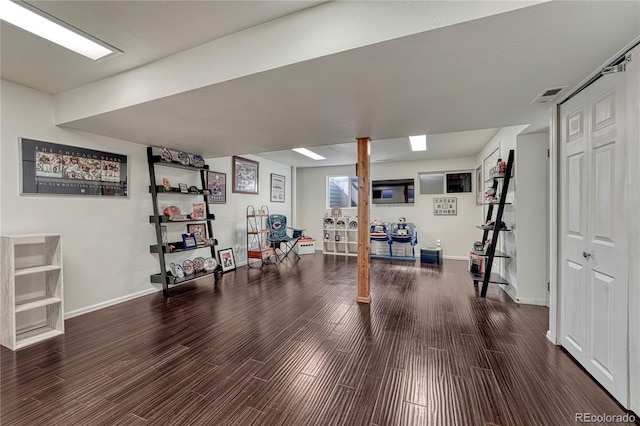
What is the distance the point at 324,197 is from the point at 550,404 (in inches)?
276

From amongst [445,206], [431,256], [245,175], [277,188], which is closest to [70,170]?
[245,175]

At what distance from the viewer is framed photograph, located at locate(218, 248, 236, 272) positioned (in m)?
5.33

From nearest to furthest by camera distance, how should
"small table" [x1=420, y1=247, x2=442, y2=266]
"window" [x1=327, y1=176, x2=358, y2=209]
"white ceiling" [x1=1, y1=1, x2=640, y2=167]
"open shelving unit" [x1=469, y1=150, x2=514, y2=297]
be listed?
1. "white ceiling" [x1=1, y1=1, x2=640, y2=167]
2. "open shelving unit" [x1=469, y1=150, x2=514, y2=297]
3. "small table" [x1=420, y1=247, x2=442, y2=266]
4. "window" [x1=327, y1=176, x2=358, y2=209]

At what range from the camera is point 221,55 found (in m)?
2.03

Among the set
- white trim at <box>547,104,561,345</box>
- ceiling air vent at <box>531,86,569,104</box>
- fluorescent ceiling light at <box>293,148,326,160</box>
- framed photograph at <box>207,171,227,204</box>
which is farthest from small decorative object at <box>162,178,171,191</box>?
white trim at <box>547,104,561,345</box>

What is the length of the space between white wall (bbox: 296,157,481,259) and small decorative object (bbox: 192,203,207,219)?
4155mm

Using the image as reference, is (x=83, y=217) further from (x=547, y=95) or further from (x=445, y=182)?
(x=445, y=182)

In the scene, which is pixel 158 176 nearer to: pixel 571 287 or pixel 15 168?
pixel 15 168

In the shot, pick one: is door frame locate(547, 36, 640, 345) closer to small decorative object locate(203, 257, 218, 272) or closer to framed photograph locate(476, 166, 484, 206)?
framed photograph locate(476, 166, 484, 206)

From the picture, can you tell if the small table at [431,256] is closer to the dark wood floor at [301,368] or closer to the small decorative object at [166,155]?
the dark wood floor at [301,368]

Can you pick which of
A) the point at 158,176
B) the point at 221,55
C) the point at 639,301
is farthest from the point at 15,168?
the point at 639,301

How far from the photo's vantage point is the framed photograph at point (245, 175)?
597 centimetres

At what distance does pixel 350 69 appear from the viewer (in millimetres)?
1856

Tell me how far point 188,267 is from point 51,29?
3394 mm
